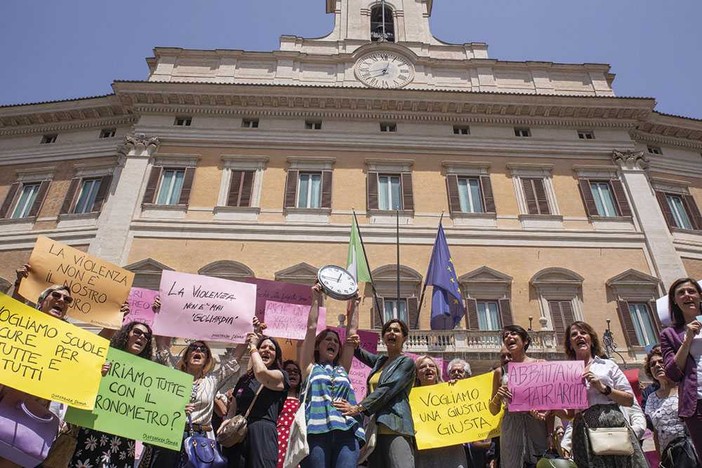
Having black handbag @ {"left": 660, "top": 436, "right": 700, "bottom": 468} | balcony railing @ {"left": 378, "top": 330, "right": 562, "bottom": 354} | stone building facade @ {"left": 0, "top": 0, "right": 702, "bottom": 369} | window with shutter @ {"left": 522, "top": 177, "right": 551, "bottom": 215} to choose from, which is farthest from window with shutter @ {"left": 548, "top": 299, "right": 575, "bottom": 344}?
black handbag @ {"left": 660, "top": 436, "right": 700, "bottom": 468}

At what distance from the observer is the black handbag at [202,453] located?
367cm

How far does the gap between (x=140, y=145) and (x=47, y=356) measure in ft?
42.0

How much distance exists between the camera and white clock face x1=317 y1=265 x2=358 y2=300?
4.33 metres

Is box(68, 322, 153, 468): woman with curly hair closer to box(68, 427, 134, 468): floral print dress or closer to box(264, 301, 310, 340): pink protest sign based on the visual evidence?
box(68, 427, 134, 468): floral print dress

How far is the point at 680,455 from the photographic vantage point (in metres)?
3.75

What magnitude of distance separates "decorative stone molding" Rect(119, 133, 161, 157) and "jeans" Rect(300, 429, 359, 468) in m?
13.5

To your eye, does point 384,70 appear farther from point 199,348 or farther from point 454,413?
Result: point 454,413

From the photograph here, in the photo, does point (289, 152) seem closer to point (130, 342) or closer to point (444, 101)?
point (444, 101)

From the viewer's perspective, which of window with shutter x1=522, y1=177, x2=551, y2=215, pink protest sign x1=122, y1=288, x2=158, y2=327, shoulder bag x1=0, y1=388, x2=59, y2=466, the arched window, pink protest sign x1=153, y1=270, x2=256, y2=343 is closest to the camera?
shoulder bag x1=0, y1=388, x2=59, y2=466

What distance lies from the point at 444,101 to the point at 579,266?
6.53m

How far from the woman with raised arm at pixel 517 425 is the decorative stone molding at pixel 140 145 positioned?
13381mm

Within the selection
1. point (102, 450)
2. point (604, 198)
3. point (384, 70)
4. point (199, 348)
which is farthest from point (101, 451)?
point (384, 70)

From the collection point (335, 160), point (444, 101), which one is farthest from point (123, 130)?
point (444, 101)

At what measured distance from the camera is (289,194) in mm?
14195
